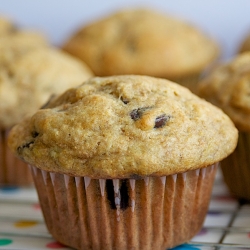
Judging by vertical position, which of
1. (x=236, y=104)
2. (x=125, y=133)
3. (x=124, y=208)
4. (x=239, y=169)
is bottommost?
(x=239, y=169)

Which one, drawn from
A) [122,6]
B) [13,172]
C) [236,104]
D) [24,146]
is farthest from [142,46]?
[24,146]

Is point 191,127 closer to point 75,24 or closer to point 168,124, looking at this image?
point 168,124

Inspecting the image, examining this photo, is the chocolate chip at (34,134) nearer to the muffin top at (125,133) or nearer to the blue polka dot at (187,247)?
the muffin top at (125,133)

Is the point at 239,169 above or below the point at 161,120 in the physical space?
below

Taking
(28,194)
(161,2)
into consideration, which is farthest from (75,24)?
(28,194)

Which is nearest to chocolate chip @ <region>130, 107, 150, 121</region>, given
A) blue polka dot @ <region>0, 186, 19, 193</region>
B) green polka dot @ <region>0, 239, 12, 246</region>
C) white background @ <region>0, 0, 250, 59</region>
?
green polka dot @ <region>0, 239, 12, 246</region>

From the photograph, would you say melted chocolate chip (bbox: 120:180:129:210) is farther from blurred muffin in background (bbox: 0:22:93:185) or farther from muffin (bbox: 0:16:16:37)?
muffin (bbox: 0:16:16:37)

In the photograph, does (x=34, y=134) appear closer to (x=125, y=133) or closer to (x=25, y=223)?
(x=125, y=133)
